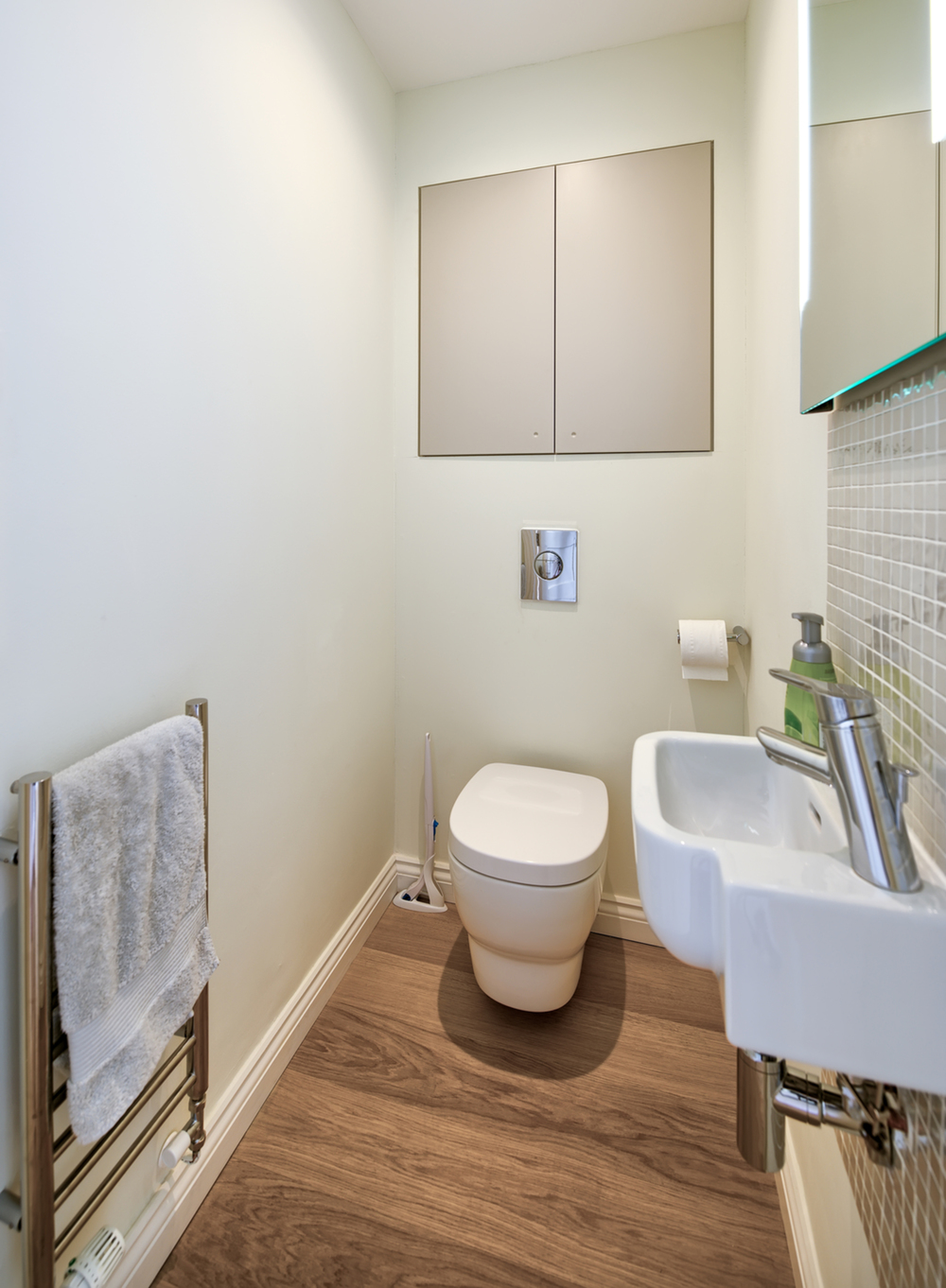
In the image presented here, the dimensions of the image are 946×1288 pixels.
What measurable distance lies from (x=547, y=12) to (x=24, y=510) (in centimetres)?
179

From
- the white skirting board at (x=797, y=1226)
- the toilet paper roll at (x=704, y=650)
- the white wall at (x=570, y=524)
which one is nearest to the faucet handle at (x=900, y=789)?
the white skirting board at (x=797, y=1226)

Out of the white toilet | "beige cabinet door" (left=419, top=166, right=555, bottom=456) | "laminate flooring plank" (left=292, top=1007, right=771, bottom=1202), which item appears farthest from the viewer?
"beige cabinet door" (left=419, top=166, right=555, bottom=456)

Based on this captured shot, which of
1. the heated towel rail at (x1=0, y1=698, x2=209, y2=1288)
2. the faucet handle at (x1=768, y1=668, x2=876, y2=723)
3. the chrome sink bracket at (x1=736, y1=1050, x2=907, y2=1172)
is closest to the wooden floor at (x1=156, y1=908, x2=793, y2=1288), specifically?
the heated towel rail at (x1=0, y1=698, x2=209, y2=1288)

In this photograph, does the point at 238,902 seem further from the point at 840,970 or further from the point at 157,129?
the point at 157,129

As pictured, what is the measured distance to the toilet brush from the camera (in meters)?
1.98

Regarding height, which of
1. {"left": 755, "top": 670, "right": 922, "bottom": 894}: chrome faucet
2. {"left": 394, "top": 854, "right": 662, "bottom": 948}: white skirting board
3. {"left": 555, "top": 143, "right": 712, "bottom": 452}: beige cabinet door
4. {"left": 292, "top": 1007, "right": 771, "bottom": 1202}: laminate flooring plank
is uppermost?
{"left": 555, "top": 143, "right": 712, "bottom": 452}: beige cabinet door

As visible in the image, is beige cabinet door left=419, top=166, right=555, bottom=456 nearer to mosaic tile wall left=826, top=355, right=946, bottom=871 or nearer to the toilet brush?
the toilet brush

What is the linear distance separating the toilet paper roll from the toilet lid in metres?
0.42

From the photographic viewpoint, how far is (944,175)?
21.7 inches

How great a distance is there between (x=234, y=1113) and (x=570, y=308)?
6.79 feet

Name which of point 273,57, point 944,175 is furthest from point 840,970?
point 273,57

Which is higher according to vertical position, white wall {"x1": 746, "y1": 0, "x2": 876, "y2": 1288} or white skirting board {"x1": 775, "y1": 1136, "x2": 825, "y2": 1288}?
white wall {"x1": 746, "y1": 0, "x2": 876, "y2": 1288}

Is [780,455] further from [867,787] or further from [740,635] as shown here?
[867,787]

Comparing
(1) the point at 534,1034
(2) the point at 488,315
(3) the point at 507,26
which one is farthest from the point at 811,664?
(3) the point at 507,26
